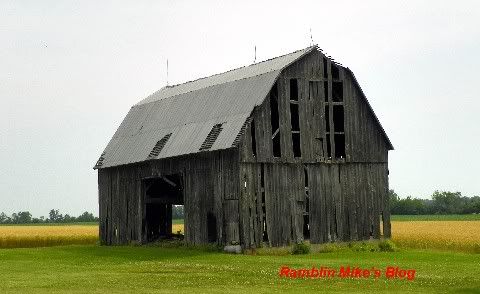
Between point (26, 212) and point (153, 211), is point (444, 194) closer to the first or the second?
point (26, 212)

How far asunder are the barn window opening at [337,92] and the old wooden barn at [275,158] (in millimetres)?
59

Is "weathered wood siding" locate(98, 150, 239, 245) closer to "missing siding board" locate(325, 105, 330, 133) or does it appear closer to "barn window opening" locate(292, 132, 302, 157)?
"barn window opening" locate(292, 132, 302, 157)

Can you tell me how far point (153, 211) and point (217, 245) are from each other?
1207 centimetres

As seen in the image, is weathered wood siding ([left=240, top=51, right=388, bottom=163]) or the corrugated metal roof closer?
weathered wood siding ([left=240, top=51, right=388, bottom=163])

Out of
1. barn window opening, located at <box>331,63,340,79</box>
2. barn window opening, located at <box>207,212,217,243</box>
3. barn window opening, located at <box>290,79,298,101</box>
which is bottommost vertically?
barn window opening, located at <box>207,212,217,243</box>

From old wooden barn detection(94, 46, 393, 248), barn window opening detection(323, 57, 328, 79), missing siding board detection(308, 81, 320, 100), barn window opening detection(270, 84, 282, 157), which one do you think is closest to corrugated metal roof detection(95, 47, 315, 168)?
old wooden barn detection(94, 46, 393, 248)

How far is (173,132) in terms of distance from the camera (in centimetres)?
5700

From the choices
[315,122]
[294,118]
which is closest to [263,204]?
[294,118]

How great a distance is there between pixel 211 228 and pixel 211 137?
4486mm

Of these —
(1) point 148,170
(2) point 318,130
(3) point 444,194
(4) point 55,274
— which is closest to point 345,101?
(2) point 318,130

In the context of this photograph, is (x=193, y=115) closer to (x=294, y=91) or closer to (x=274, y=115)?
(x=274, y=115)

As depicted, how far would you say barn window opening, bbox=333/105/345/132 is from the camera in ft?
179

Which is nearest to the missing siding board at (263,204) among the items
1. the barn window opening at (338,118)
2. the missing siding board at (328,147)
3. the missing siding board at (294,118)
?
the missing siding board at (294,118)

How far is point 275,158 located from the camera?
51.1 metres
